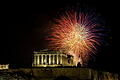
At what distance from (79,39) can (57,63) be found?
2150 centimetres

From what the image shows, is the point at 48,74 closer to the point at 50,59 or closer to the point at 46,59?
the point at 50,59

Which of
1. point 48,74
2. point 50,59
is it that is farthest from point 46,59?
point 48,74

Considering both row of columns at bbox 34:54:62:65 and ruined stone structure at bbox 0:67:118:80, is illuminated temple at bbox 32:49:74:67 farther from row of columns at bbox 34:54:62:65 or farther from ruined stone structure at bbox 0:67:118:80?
ruined stone structure at bbox 0:67:118:80

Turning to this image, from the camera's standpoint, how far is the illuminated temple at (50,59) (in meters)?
83.4

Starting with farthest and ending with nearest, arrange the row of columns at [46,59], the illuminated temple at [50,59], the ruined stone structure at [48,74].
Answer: the row of columns at [46,59] < the illuminated temple at [50,59] < the ruined stone structure at [48,74]

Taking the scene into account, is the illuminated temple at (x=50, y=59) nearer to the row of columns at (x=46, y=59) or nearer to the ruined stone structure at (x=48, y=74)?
the row of columns at (x=46, y=59)

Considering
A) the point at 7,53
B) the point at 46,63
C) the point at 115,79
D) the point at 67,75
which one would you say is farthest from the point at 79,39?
the point at 7,53

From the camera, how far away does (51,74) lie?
49.9m

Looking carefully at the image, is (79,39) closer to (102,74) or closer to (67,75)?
(67,75)

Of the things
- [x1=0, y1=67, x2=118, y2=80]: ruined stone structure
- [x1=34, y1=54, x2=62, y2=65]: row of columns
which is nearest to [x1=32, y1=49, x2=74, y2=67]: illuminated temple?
[x1=34, y1=54, x2=62, y2=65]: row of columns

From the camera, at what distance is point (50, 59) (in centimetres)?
8400

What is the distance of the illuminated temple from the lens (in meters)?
83.4

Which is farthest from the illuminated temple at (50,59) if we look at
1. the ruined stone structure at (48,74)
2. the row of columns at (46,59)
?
the ruined stone structure at (48,74)

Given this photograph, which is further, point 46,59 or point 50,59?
point 46,59
